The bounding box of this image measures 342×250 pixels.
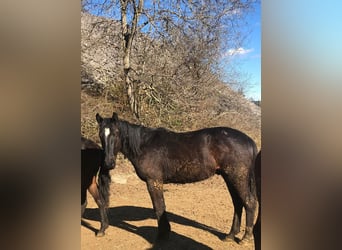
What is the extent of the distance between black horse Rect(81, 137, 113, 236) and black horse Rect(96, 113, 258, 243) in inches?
10.9

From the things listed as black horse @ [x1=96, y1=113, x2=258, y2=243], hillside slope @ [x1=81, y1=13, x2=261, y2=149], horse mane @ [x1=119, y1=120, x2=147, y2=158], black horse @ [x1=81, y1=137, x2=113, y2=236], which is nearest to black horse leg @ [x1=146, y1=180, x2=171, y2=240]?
black horse @ [x1=96, y1=113, x2=258, y2=243]

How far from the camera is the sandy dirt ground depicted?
230 cm

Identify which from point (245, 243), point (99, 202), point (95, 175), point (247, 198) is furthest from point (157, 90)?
point (245, 243)

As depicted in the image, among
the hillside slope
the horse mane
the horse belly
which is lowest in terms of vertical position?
the horse belly

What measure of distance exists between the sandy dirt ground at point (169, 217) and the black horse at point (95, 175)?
0.21m

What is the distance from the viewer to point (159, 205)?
225cm

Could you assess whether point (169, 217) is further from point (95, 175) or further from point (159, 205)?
point (95, 175)

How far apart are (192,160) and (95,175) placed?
851 millimetres

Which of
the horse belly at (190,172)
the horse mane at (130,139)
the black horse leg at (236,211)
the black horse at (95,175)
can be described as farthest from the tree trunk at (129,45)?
the black horse leg at (236,211)

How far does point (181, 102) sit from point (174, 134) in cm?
241

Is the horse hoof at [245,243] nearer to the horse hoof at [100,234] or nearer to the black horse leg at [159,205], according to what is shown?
the black horse leg at [159,205]

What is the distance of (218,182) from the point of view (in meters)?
3.98

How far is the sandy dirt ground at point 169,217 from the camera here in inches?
90.6

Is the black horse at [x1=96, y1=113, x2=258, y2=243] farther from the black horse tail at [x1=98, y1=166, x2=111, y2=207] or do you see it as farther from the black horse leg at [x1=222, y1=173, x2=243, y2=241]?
the black horse tail at [x1=98, y1=166, x2=111, y2=207]
